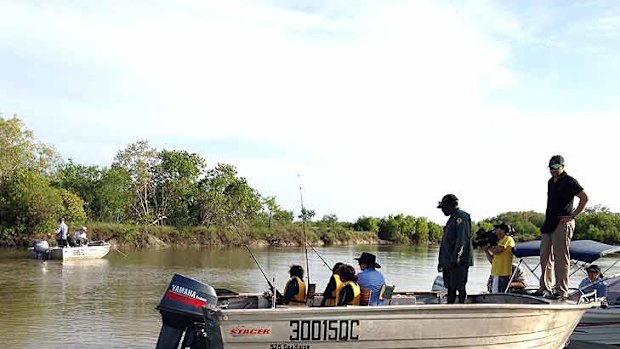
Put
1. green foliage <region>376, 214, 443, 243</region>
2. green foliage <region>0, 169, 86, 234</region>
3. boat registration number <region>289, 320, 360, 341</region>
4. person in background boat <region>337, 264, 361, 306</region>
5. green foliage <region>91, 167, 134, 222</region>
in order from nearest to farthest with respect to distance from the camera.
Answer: boat registration number <region>289, 320, 360, 341</region>, person in background boat <region>337, 264, 361, 306</region>, green foliage <region>0, 169, 86, 234</region>, green foliage <region>91, 167, 134, 222</region>, green foliage <region>376, 214, 443, 243</region>

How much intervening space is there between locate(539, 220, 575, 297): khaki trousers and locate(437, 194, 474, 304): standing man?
3.42 ft

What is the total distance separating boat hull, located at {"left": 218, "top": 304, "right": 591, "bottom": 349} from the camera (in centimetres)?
693

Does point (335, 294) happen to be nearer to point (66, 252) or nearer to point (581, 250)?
point (581, 250)

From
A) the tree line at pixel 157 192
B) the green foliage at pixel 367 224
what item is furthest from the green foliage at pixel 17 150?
the green foliage at pixel 367 224

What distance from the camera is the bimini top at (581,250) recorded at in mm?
10781

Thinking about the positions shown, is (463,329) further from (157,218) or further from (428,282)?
(157,218)

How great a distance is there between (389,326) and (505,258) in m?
3.95

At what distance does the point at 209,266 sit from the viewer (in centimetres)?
2609

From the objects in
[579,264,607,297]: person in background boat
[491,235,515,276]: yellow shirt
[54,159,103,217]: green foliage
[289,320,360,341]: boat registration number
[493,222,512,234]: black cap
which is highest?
[54,159,103,217]: green foliage

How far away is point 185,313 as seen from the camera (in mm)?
7586

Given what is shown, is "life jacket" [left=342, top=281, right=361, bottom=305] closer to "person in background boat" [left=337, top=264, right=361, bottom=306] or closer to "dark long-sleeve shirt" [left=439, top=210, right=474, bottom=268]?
"person in background boat" [left=337, top=264, right=361, bottom=306]

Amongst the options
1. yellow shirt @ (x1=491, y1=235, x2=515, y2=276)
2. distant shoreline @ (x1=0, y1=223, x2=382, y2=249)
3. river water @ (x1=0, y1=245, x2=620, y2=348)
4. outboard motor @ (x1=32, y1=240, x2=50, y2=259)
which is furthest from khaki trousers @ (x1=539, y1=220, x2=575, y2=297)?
distant shoreline @ (x1=0, y1=223, x2=382, y2=249)

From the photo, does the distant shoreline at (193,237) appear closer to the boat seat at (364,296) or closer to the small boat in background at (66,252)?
the small boat in background at (66,252)

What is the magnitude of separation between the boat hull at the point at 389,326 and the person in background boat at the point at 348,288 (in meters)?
0.49
